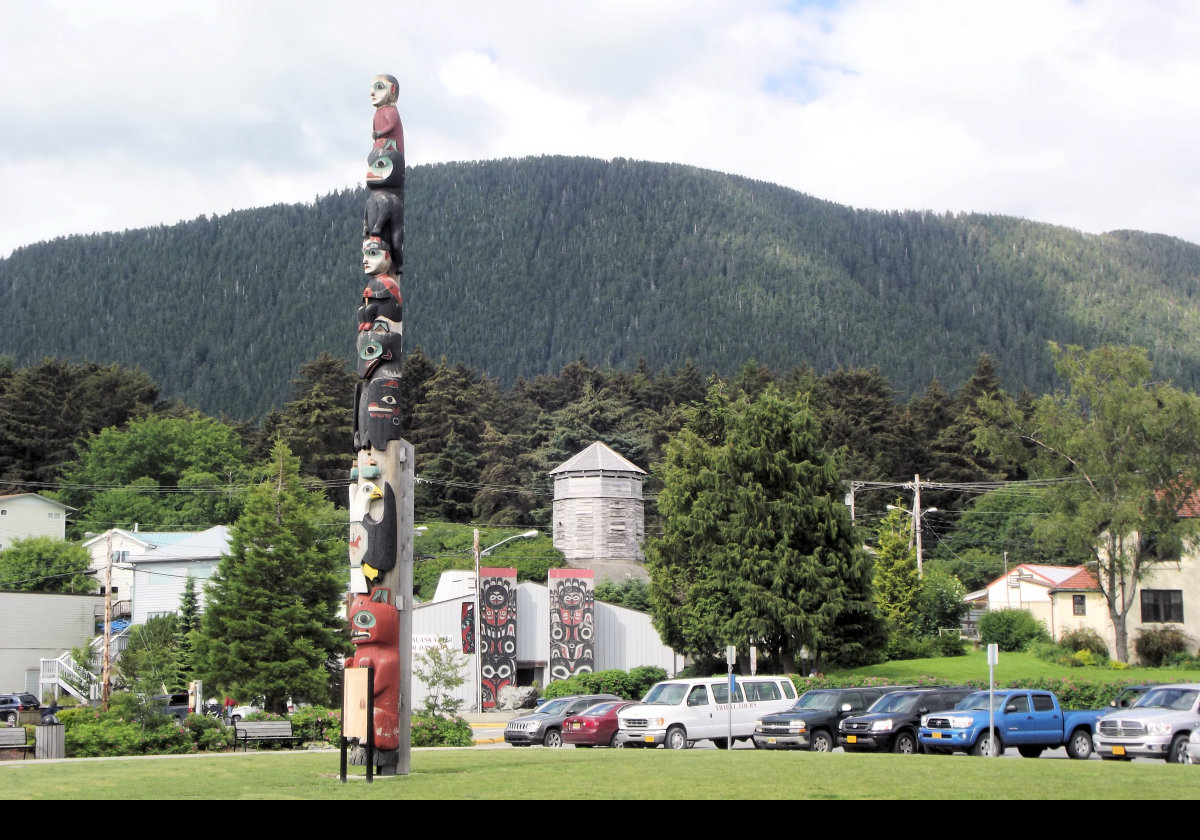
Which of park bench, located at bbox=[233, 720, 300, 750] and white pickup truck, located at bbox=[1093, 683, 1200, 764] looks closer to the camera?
white pickup truck, located at bbox=[1093, 683, 1200, 764]

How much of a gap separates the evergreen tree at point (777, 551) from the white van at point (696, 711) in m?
10.7

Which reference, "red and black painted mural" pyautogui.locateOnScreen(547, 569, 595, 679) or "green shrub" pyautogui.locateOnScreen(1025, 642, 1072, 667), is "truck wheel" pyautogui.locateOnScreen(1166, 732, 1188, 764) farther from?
"red and black painted mural" pyautogui.locateOnScreen(547, 569, 595, 679)

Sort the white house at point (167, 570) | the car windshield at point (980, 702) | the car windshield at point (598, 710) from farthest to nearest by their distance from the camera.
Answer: the white house at point (167, 570) < the car windshield at point (598, 710) < the car windshield at point (980, 702)

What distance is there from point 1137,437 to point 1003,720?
28.4 m

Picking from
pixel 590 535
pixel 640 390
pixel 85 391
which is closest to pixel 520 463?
pixel 640 390

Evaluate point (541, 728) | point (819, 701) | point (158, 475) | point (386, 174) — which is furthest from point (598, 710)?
point (158, 475)

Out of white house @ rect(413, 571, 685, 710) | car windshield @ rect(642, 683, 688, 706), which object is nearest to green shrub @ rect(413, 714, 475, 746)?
car windshield @ rect(642, 683, 688, 706)

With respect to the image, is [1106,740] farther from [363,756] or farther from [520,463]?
[520,463]

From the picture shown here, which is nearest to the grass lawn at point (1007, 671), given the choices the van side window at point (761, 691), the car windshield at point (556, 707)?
the van side window at point (761, 691)

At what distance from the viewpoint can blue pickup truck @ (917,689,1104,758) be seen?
26625 millimetres

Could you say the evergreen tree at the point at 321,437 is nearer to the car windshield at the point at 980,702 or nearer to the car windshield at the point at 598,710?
the car windshield at the point at 598,710

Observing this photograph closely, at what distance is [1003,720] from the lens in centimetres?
2691

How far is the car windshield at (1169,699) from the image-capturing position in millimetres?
25814

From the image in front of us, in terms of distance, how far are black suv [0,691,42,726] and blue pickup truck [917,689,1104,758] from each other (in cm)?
3329
